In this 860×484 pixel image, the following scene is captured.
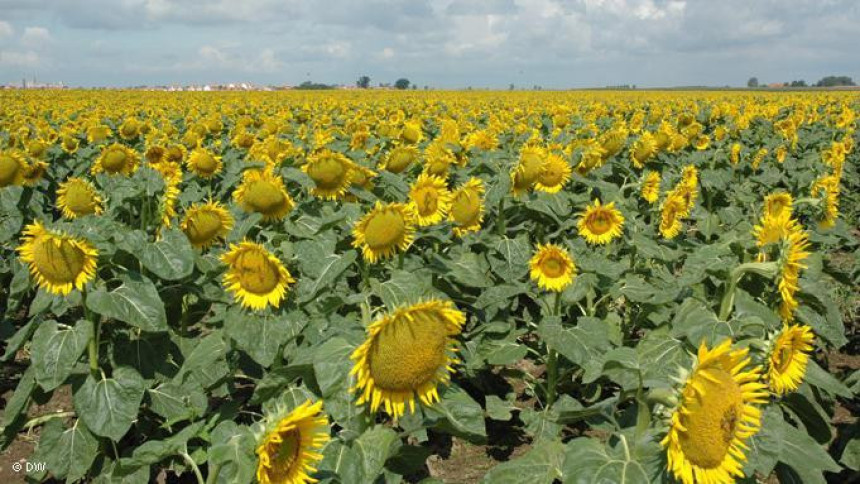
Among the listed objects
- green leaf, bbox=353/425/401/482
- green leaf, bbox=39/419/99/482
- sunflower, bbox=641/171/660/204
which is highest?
sunflower, bbox=641/171/660/204

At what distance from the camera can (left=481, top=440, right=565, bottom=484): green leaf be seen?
2186mm

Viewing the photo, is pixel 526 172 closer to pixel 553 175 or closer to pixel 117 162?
pixel 553 175

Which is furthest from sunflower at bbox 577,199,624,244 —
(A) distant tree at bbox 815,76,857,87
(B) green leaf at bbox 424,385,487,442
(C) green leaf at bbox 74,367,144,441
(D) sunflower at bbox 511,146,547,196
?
(A) distant tree at bbox 815,76,857,87

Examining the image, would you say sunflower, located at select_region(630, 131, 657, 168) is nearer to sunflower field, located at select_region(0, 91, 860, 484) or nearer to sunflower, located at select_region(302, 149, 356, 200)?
sunflower field, located at select_region(0, 91, 860, 484)

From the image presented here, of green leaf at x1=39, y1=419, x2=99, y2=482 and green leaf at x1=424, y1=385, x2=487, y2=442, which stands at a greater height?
green leaf at x1=424, y1=385, x2=487, y2=442

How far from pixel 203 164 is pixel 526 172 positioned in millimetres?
3200

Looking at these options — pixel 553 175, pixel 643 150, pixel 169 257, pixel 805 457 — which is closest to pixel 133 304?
pixel 169 257

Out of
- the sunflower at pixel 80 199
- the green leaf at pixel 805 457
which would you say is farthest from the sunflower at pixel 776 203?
the sunflower at pixel 80 199

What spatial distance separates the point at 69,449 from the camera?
308 centimetres

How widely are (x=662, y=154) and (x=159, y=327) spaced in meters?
7.49

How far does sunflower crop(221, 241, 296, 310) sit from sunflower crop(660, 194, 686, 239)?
3436 mm

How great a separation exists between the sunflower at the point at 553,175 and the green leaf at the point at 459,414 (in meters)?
3.10

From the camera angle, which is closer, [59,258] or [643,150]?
[59,258]

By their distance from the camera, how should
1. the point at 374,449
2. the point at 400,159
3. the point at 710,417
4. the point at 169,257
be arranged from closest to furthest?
1. the point at 710,417
2. the point at 374,449
3. the point at 169,257
4. the point at 400,159
